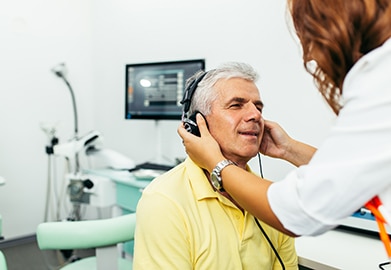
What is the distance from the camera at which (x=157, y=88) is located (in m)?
2.43

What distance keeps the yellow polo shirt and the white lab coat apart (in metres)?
0.45

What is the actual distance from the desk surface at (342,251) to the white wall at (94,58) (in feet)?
2.06

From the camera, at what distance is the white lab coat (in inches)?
22.6

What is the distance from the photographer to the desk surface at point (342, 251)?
4.05ft

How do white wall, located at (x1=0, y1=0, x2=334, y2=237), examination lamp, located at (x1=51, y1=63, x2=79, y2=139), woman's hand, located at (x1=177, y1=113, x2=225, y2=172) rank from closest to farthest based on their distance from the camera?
woman's hand, located at (x1=177, y1=113, x2=225, y2=172) < white wall, located at (x1=0, y1=0, x2=334, y2=237) < examination lamp, located at (x1=51, y1=63, x2=79, y2=139)

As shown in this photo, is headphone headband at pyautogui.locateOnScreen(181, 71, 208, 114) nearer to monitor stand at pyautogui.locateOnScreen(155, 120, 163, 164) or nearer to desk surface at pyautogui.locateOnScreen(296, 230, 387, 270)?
desk surface at pyautogui.locateOnScreen(296, 230, 387, 270)

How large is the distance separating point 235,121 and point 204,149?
271 mm

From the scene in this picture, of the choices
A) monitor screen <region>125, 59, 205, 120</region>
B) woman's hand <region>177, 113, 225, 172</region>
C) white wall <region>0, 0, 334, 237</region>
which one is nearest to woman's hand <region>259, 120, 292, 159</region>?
woman's hand <region>177, 113, 225, 172</region>

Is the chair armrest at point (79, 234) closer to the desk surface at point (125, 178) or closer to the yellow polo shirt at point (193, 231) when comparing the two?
the yellow polo shirt at point (193, 231)

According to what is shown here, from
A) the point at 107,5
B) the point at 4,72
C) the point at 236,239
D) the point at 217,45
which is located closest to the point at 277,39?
the point at 217,45

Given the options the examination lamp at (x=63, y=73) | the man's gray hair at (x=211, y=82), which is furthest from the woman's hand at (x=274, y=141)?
the examination lamp at (x=63, y=73)

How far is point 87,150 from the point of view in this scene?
252cm

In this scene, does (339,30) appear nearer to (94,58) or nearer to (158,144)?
(158,144)

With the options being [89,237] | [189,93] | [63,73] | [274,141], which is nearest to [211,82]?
[189,93]
